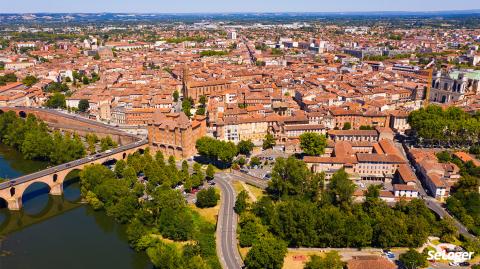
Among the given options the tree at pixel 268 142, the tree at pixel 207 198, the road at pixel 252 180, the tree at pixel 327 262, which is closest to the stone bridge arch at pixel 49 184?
the road at pixel 252 180

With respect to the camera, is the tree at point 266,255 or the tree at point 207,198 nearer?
the tree at point 266,255

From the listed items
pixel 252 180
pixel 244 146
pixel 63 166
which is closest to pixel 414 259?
pixel 252 180

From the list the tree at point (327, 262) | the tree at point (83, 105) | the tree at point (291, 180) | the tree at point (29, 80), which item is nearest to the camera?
the tree at point (327, 262)

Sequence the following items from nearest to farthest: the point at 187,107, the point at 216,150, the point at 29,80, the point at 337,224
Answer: the point at 337,224 → the point at 216,150 → the point at 187,107 → the point at 29,80

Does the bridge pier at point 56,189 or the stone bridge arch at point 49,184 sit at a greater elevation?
the stone bridge arch at point 49,184

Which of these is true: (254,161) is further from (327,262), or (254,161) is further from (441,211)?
(327,262)

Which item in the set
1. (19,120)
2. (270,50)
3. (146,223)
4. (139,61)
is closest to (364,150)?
(146,223)

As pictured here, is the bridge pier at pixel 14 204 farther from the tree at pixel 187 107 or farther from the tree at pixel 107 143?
the tree at pixel 187 107
